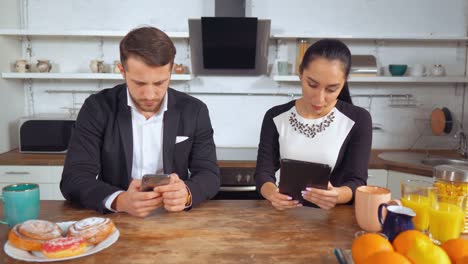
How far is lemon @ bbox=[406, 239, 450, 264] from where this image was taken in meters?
0.80

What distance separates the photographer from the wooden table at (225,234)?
998 mm

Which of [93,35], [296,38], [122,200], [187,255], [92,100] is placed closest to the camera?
[187,255]

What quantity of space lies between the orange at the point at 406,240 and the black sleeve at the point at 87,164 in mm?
909

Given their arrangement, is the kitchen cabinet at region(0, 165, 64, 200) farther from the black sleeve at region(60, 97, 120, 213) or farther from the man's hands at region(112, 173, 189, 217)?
the man's hands at region(112, 173, 189, 217)

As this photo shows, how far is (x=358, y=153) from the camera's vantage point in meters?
1.63

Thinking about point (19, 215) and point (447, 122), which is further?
point (447, 122)

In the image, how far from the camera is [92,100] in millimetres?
1607

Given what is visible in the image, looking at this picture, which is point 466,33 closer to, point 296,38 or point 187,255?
point 296,38

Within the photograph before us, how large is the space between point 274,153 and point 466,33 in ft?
8.39

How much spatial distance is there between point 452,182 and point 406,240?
42 cm

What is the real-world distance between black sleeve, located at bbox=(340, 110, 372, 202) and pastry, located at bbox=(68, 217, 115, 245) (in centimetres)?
95

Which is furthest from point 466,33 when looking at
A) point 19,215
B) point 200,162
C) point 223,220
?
point 19,215

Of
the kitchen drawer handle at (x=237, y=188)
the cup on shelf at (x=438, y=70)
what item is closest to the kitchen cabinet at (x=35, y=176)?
the kitchen drawer handle at (x=237, y=188)

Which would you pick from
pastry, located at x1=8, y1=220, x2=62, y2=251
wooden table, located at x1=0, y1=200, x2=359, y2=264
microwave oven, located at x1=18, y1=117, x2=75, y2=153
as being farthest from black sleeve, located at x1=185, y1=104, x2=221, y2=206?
microwave oven, located at x1=18, y1=117, x2=75, y2=153
